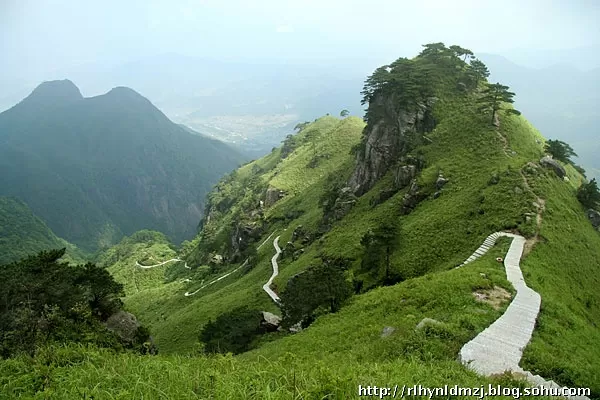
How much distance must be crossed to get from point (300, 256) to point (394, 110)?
32471 mm

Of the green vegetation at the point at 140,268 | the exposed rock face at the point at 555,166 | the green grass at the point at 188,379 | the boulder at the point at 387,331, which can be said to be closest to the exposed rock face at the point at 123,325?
the green grass at the point at 188,379

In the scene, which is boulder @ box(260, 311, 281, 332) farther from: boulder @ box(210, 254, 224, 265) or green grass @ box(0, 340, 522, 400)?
boulder @ box(210, 254, 224, 265)

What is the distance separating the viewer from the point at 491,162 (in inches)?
2141

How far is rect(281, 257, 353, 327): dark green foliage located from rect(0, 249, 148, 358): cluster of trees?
13.0 meters

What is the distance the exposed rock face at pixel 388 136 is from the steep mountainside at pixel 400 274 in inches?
10.6

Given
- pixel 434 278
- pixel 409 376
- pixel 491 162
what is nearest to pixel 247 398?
pixel 409 376

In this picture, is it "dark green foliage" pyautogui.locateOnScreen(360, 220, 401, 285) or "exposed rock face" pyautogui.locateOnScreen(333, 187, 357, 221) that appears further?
"exposed rock face" pyautogui.locateOnScreen(333, 187, 357, 221)

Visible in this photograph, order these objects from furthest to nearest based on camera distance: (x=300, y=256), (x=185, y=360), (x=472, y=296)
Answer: (x=300, y=256) → (x=472, y=296) → (x=185, y=360)

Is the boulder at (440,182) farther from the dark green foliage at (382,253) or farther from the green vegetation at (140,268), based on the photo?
the green vegetation at (140,268)

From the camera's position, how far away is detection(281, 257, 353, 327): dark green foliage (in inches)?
1334

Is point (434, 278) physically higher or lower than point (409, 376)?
lower

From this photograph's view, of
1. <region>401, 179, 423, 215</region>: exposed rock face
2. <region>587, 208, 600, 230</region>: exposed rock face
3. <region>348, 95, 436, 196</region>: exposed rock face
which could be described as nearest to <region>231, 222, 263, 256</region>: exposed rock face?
<region>348, 95, 436, 196</region>: exposed rock face

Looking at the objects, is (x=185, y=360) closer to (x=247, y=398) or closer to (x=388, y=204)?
(x=247, y=398)

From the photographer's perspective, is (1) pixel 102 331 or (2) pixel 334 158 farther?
(2) pixel 334 158
